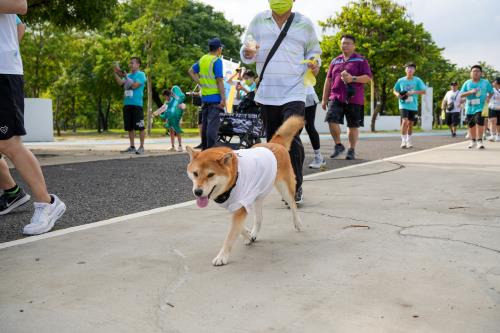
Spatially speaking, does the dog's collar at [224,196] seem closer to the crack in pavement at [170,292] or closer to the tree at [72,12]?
the crack in pavement at [170,292]

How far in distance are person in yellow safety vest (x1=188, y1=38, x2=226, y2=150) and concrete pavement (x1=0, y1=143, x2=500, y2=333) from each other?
4.68m

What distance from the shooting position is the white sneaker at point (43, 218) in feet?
13.2

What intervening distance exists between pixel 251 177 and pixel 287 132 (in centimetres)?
116

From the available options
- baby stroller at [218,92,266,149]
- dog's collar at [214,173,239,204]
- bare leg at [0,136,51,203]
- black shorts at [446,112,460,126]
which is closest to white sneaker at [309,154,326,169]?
baby stroller at [218,92,266,149]

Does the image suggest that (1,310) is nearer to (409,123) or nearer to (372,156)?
(372,156)

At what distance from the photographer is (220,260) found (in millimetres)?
3260

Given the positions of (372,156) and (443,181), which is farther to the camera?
(372,156)

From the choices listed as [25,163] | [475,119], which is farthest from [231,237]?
[475,119]

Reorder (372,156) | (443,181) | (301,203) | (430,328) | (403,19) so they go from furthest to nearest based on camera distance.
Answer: (403,19) < (372,156) < (443,181) < (301,203) < (430,328)

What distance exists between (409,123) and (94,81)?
32.4m

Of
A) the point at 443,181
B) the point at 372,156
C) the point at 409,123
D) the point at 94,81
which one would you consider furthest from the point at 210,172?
the point at 94,81

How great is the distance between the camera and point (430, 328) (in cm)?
227

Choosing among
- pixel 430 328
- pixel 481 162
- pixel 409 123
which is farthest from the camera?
pixel 409 123

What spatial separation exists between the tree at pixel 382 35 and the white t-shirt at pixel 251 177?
3096 centimetres
